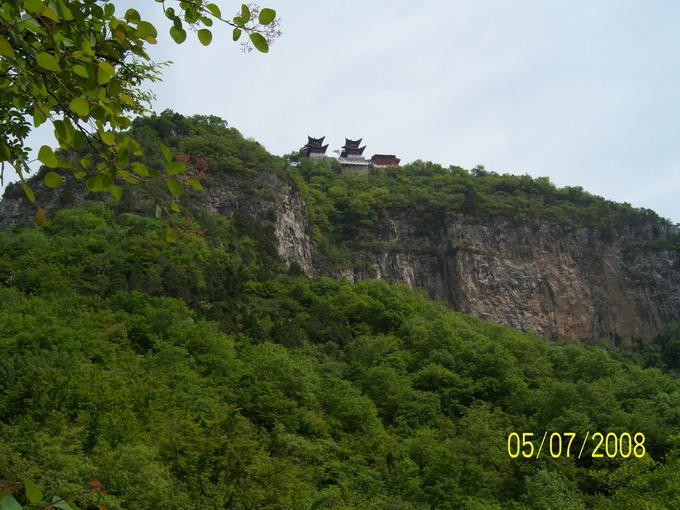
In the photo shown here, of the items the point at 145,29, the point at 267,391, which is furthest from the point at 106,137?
the point at 267,391

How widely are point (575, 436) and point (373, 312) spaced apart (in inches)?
784

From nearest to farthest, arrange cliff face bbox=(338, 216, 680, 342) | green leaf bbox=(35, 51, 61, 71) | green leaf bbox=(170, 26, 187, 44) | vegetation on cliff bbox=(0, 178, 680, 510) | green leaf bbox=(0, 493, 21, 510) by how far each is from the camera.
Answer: green leaf bbox=(0, 493, 21, 510) → green leaf bbox=(35, 51, 61, 71) → green leaf bbox=(170, 26, 187, 44) → vegetation on cliff bbox=(0, 178, 680, 510) → cliff face bbox=(338, 216, 680, 342)

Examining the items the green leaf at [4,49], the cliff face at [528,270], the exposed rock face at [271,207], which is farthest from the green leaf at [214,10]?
the cliff face at [528,270]

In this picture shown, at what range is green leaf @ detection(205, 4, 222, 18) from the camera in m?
3.68

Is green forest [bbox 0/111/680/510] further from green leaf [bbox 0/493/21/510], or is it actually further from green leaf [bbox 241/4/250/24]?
green leaf [bbox 241/4/250/24]

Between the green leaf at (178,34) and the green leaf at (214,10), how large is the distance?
219 mm

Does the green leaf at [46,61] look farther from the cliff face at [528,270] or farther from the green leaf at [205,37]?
the cliff face at [528,270]

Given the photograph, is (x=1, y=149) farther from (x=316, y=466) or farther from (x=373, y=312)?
(x=373, y=312)

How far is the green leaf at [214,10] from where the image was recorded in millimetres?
3682

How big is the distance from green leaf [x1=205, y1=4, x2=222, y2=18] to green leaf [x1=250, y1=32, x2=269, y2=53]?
0.71ft

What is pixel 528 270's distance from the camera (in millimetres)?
60406

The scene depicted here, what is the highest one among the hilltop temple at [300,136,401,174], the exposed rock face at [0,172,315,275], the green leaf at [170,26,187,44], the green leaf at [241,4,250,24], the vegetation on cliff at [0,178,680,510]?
the hilltop temple at [300,136,401,174]

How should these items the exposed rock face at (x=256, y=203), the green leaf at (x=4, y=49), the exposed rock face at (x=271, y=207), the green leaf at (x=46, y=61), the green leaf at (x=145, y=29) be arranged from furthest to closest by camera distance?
the exposed rock face at (x=271, y=207) → the exposed rock face at (x=256, y=203) → the green leaf at (x=145, y=29) → the green leaf at (x=46, y=61) → the green leaf at (x=4, y=49)

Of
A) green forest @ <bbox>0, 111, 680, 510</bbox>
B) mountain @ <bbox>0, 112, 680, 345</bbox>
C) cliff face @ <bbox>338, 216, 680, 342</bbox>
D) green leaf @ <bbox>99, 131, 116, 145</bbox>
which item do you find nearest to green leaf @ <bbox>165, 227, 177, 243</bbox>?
green forest @ <bbox>0, 111, 680, 510</bbox>
